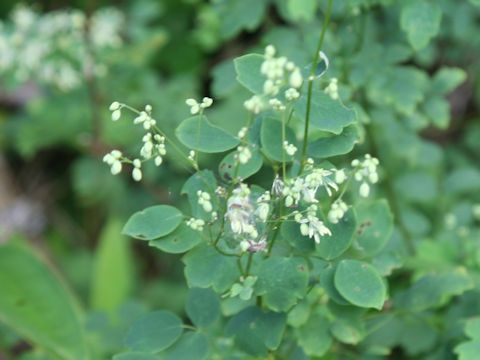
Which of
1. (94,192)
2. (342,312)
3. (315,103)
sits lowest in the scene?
(94,192)

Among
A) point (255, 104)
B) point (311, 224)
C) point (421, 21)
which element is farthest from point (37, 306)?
point (421, 21)

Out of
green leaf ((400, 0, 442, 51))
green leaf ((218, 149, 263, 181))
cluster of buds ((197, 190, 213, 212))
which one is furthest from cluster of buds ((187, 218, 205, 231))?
green leaf ((400, 0, 442, 51))

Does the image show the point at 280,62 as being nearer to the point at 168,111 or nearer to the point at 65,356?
the point at 65,356

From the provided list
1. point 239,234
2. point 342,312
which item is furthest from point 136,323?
point 342,312

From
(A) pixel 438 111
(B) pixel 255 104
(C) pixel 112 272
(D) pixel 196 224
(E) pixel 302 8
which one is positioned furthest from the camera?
(C) pixel 112 272

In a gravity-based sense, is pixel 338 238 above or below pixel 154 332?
above

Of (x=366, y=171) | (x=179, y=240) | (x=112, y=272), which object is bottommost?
(x=112, y=272)

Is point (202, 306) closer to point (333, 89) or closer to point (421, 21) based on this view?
point (333, 89)
